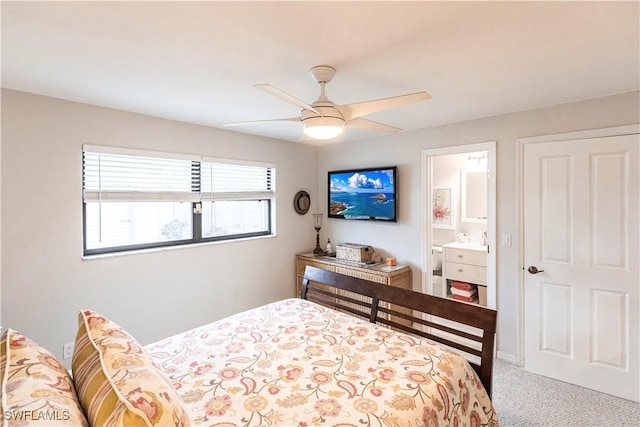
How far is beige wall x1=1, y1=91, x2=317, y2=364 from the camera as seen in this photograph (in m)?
2.28

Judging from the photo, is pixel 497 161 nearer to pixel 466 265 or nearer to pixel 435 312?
pixel 466 265

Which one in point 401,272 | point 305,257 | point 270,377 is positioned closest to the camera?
point 270,377

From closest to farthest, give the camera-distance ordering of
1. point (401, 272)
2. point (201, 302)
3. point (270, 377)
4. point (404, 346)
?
point (270, 377) → point (404, 346) → point (201, 302) → point (401, 272)

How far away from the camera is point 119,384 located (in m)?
0.94

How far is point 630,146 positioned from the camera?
7.73 feet

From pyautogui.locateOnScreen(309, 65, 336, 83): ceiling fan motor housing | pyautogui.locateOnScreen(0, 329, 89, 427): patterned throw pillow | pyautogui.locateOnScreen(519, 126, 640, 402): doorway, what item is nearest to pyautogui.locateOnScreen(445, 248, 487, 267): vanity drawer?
pyautogui.locateOnScreen(519, 126, 640, 402): doorway

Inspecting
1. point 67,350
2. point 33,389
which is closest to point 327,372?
point 33,389

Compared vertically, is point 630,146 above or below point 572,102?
below

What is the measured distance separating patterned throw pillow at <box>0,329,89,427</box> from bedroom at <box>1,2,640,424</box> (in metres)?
1.36

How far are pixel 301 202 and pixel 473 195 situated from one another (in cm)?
239

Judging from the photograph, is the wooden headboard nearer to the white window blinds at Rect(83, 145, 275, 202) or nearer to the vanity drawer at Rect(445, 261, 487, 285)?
the white window blinds at Rect(83, 145, 275, 202)

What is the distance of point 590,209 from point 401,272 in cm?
176

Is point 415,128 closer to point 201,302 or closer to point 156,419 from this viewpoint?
point 201,302

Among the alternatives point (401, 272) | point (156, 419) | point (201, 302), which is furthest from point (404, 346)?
point (201, 302)
